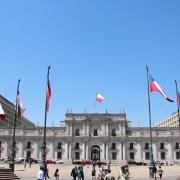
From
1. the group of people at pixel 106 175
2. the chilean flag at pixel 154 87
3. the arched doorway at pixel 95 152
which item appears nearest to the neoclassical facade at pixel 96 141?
the arched doorway at pixel 95 152

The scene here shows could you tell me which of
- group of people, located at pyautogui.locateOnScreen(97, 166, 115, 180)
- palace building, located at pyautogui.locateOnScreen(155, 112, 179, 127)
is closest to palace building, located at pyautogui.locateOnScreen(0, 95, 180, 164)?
palace building, located at pyautogui.locateOnScreen(155, 112, 179, 127)

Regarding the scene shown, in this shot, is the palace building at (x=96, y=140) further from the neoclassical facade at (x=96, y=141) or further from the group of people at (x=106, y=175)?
the group of people at (x=106, y=175)

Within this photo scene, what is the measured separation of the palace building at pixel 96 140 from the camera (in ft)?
278

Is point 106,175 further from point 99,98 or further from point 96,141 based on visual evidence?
point 96,141

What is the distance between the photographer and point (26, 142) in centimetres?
8731

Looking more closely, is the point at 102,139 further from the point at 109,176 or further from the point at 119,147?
the point at 109,176

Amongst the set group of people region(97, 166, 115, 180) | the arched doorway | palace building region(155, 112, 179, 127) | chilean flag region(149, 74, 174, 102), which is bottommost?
group of people region(97, 166, 115, 180)

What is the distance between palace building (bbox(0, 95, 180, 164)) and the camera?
84.8m

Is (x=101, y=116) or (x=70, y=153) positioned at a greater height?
(x=101, y=116)

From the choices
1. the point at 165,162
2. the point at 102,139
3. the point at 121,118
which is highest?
the point at 121,118

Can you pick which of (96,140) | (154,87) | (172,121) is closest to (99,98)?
(96,140)

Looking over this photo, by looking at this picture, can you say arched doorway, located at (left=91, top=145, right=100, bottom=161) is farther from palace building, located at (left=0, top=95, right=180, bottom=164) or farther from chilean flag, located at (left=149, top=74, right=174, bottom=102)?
chilean flag, located at (left=149, top=74, right=174, bottom=102)

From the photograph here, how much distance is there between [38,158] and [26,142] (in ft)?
18.0

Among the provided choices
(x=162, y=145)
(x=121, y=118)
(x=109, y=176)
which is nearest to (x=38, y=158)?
(x=121, y=118)
